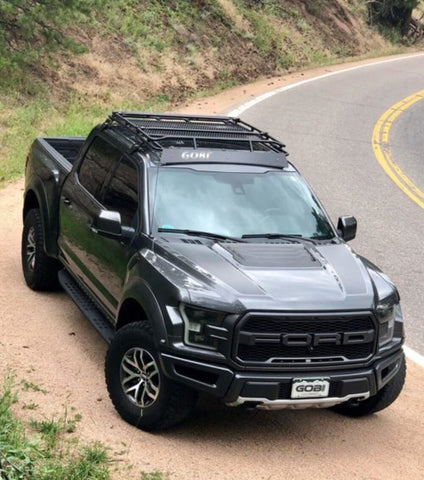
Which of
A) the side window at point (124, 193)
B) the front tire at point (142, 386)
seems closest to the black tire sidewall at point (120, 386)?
the front tire at point (142, 386)

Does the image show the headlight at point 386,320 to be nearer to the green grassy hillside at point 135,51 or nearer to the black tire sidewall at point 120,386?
the black tire sidewall at point 120,386

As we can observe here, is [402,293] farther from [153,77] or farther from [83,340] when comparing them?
[153,77]

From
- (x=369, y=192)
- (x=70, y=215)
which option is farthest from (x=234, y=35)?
(x=70, y=215)

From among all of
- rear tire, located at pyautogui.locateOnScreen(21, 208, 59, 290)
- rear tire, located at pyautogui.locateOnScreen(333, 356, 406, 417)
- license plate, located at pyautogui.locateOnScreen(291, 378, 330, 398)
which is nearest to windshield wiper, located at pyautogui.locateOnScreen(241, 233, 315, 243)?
rear tire, located at pyautogui.locateOnScreen(333, 356, 406, 417)

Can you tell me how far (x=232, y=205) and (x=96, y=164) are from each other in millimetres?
1623

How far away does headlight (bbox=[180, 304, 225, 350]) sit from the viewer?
581 cm

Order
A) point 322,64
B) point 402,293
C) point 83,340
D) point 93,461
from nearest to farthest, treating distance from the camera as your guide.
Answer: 1. point 93,461
2. point 83,340
3. point 402,293
4. point 322,64

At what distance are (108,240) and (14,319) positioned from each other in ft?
5.45

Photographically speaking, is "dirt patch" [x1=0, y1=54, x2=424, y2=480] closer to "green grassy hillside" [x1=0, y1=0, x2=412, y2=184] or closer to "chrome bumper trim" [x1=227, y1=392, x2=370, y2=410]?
"chrome bumper trim" [x1=227, y1=392, x2=370, y2=410]

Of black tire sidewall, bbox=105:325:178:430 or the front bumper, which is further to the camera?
black tire sidewall, bbox=105:325:178:430

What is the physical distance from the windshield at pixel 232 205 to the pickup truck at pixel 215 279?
0.01 m

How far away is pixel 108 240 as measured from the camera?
7.21 metres

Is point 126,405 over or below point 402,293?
over

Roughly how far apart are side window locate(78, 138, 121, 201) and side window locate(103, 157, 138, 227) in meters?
0.19
